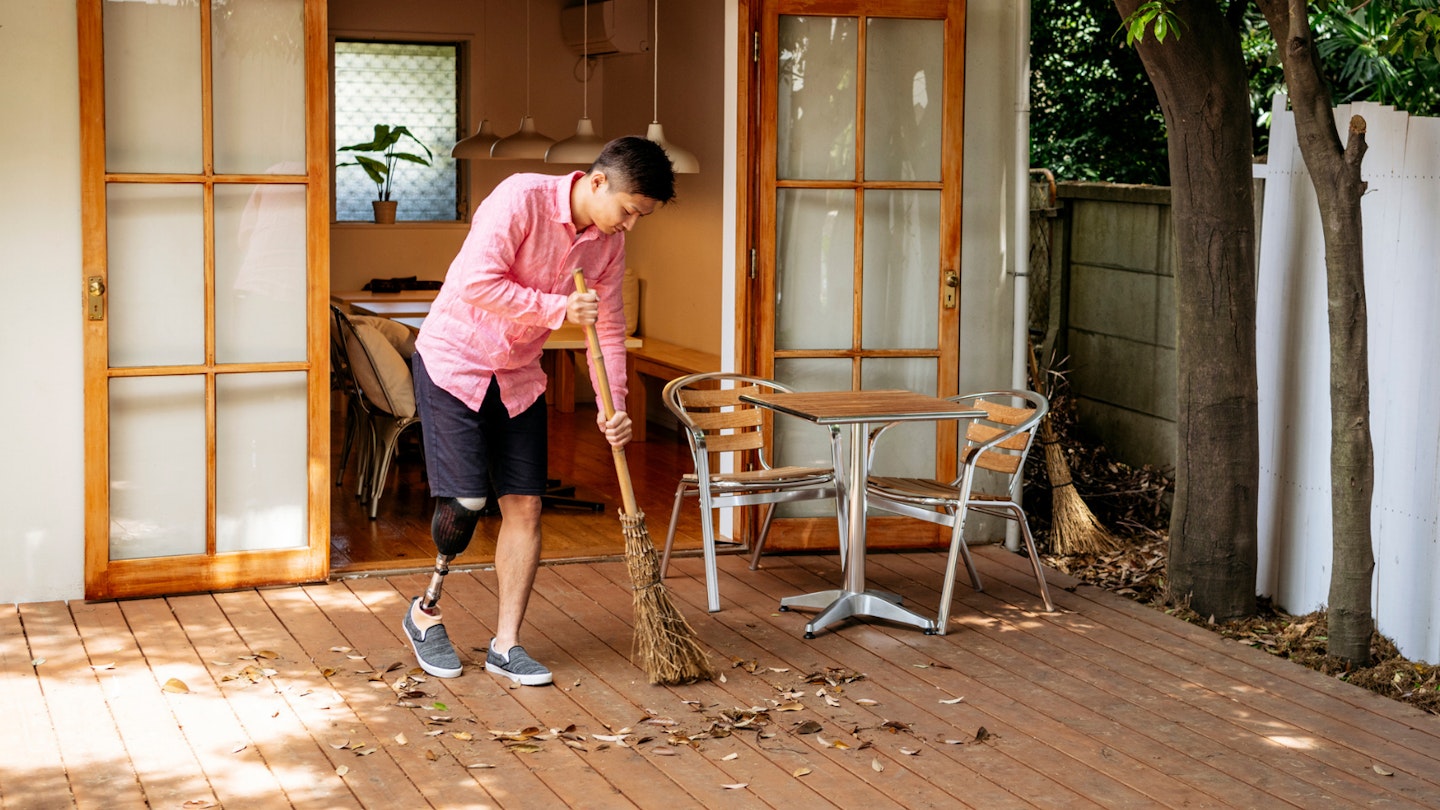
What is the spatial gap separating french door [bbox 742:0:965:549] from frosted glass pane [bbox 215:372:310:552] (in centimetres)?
176

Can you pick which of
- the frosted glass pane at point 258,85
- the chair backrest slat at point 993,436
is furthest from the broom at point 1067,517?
the frosted glass pane at point 258,85

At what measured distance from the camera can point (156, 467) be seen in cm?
546

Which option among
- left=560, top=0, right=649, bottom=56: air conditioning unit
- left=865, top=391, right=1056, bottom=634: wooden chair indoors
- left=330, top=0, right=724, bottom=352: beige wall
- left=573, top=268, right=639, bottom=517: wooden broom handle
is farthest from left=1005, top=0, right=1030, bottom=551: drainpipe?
left=560, top=0, right=649, bottom=56: air conditioning unit

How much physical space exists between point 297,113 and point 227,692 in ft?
6.88

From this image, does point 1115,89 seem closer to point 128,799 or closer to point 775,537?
point 775,537

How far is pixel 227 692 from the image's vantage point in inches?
176

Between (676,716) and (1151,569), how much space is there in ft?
8.19

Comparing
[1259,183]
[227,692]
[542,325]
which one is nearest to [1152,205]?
[1259,183]

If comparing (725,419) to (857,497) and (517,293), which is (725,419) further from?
(517,293)

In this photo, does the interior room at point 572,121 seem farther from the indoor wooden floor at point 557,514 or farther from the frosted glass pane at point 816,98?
the frosted glass pane at point 816,98

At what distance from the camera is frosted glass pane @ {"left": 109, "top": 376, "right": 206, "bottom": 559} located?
17.7ft

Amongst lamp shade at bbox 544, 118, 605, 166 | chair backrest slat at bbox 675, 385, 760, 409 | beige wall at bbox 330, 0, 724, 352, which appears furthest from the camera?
beige wall at bbox 330, 0, 724, 352

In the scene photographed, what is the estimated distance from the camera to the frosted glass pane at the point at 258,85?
5398mm

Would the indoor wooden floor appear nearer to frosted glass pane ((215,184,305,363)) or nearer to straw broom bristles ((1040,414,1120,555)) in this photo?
frosted glass pane ((215,184,305,363))
